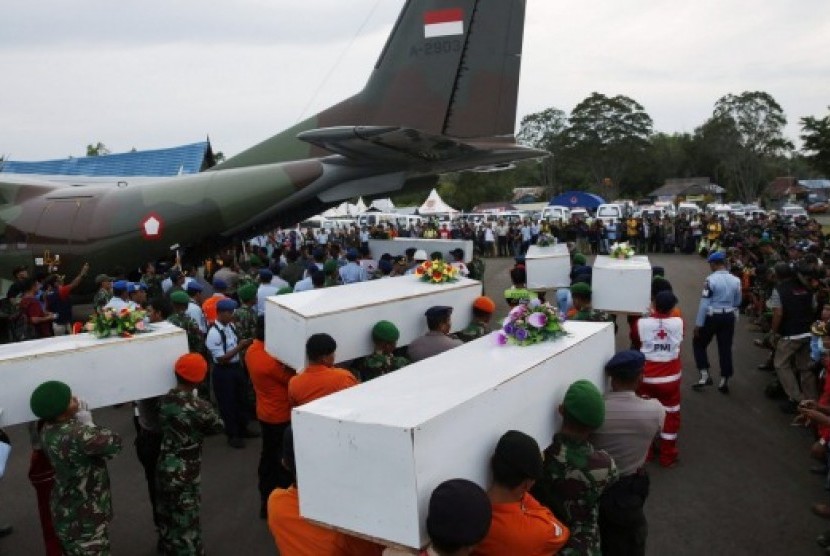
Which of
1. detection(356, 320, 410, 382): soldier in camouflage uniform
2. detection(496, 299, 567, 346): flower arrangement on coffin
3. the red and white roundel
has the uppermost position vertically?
the red and white roundel

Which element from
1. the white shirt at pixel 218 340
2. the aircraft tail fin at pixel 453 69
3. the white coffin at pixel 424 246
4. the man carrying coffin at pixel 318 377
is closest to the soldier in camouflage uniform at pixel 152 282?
the white shirt at pixel 218 340

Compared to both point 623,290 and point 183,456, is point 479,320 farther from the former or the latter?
point 183,456

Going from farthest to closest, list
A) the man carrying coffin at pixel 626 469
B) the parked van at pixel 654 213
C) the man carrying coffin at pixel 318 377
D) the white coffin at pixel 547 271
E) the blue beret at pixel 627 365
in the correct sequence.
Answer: the parked van at pixel 654 213 < the white coffin at pixel 547 271 < the man carrying coffin at pixel 318 377 < the blue beret at pixel 627 365 < the man carrying coffin at pixel 626 469

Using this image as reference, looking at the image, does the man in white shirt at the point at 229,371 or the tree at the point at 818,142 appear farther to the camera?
the tree at the point at 818,142

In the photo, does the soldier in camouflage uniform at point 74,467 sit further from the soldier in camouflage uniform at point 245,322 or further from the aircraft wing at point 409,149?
the aircraft wing at point 409,149

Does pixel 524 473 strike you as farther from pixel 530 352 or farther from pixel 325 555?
pixel 530 352

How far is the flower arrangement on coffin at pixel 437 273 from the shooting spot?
6.33m

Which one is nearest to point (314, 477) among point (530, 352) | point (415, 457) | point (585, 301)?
point (415, 457)

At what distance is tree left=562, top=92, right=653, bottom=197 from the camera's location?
61.4m

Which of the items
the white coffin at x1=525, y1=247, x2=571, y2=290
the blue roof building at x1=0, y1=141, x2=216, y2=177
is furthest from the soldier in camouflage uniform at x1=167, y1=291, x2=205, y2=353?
the blue roof building at x1=0, y1=141, x2=216, y2=177

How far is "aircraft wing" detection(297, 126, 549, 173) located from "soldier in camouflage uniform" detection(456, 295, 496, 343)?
2.94 meters

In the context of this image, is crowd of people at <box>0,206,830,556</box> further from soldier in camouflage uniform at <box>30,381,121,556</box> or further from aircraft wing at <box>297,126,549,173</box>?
aircraft wing at <box>297,126,549,173</box>

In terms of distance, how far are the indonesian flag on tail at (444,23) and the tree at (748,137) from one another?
55.9 m

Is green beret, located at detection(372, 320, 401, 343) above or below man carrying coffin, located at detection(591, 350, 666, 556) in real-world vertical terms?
above
